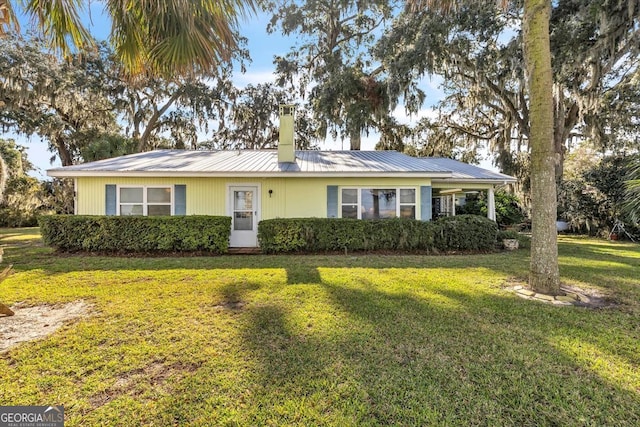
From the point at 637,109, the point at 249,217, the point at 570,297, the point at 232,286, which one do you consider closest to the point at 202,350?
the point at 232,286

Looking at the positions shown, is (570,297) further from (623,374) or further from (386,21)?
(386,21)

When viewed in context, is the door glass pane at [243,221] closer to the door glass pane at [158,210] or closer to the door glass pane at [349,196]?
the door glass pane at [158,210]

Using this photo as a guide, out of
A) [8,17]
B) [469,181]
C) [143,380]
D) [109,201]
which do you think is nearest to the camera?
[143,380]

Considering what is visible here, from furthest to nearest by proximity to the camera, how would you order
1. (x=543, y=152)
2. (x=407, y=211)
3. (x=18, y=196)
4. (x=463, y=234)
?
(x=18, y=196) → (x=407, y=211) → (x=463, y=234) → (x=543, y=152)

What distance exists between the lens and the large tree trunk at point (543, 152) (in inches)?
189

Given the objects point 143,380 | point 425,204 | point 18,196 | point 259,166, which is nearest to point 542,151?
point 425,204

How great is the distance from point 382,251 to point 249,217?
452 centimetres

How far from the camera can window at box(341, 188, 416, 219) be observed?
9945 millimetres

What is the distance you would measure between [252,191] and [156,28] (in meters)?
6.21

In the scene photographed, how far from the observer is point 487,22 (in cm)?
1166

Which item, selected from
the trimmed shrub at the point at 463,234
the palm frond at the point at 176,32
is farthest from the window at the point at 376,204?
the palm frond at the point at 176,32

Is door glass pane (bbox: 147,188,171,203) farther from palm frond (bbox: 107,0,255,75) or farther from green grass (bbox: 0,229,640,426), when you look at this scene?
palm frond (bbox: 107,0,255,75)

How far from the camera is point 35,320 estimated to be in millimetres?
3850

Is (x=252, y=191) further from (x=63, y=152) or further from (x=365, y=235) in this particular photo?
(x=63, y=152)
